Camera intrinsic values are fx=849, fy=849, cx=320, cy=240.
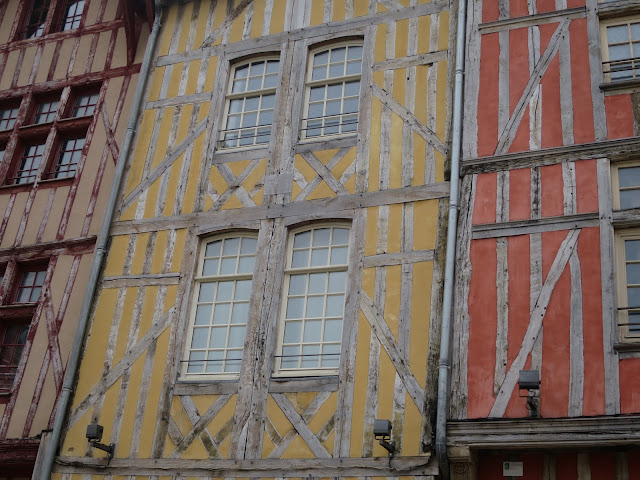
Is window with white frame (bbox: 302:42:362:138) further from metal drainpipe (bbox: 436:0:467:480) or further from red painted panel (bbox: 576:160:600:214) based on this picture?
red painted panel (bbox: 576:160:600:214)

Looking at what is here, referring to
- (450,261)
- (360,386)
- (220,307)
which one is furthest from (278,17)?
(360,386)

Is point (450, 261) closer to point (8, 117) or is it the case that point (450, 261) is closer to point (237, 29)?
point (237, 29)

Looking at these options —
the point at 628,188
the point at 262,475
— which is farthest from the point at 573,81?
the point at 262,475

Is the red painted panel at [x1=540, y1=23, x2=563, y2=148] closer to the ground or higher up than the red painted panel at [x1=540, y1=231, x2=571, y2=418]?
higher up

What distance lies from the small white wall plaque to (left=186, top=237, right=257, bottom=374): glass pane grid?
10.9ft

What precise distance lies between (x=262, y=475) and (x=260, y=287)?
2.24m

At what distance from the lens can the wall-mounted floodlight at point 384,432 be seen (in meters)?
8.45

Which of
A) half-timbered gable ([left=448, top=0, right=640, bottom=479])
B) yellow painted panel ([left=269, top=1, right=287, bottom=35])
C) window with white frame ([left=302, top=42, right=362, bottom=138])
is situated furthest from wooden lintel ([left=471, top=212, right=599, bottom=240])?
yellow painted panel ([left=269, top=1, right=287, bottom=35])

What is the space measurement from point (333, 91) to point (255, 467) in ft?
16.3

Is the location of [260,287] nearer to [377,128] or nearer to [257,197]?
[257,197]

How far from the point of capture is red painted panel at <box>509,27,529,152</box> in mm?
9523

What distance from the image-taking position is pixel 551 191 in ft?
29.8

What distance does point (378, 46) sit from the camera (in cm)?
1111

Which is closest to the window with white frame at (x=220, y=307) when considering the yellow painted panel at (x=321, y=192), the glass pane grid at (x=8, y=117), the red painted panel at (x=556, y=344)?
the yellow painted panel at (x=321, y=192)
